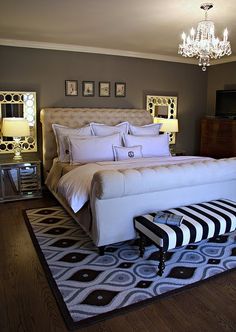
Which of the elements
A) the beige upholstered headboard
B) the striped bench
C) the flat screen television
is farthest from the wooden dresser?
the striped bench

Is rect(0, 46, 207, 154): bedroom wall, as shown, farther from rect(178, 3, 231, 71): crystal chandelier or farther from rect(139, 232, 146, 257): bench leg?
rect(139, 232, 146, 257): bench leg

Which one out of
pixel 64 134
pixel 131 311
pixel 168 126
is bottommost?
pixel 131 311

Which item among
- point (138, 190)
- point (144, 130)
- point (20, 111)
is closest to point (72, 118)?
point (20, 111)

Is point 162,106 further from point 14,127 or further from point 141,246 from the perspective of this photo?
point 141,246

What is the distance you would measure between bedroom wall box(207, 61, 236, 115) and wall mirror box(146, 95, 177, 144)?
0.93m

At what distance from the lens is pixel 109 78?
520 centimetres

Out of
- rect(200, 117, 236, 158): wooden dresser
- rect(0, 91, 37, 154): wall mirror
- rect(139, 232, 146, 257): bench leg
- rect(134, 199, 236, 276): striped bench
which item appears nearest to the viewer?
rect(134, 199, 236, 276): striped bench

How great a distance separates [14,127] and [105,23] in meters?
1.97

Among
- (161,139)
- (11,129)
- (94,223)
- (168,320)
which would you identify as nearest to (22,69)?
(11,129)

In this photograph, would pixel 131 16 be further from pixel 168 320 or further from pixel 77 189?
pixel 168 320

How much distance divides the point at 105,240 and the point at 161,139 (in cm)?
242

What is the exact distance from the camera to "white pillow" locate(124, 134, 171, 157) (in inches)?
171

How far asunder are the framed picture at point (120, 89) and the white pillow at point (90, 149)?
1.49 m

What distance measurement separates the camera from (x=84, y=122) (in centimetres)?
482
